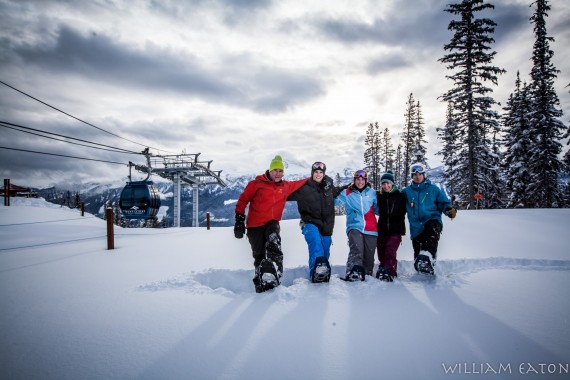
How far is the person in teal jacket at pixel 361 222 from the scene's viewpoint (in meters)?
4.40

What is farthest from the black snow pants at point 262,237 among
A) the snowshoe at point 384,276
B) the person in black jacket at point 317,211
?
the snowshoe at point 384,276

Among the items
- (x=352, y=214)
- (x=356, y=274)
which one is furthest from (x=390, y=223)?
(x=356, y=274)

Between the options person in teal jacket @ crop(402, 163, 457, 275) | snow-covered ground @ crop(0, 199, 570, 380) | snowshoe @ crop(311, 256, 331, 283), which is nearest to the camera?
snow-covered ground @ crop(0, 199, 570, 380)

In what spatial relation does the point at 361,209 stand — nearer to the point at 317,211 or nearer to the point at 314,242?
the point at 317,211

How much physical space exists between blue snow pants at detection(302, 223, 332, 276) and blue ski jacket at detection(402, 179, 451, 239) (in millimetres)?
1632

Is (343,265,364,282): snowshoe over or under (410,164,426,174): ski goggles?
under


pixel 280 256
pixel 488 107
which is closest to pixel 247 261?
pixel 280 256

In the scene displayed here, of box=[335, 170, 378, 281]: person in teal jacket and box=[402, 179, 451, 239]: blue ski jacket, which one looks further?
box=[402, 179, 451, 239]: blue ski jacket

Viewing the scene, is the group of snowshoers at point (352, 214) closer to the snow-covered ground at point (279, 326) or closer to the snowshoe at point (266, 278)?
the snowshoe at point (266, 278)

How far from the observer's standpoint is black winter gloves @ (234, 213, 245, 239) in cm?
433

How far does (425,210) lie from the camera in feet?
14.9

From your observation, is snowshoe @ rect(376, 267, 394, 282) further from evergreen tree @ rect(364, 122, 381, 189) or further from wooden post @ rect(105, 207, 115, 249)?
evergreen tree @ rect(364, 122, 381, 189)

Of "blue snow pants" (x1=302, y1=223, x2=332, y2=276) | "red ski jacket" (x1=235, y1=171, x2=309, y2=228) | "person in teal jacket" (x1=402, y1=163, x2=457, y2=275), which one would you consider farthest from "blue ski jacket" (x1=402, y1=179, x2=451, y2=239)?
"red ski jacket" (x1=235, y1=171, x2=309, y2=228)

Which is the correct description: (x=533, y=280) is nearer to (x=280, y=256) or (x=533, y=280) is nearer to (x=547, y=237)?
(x=280, y=256)
